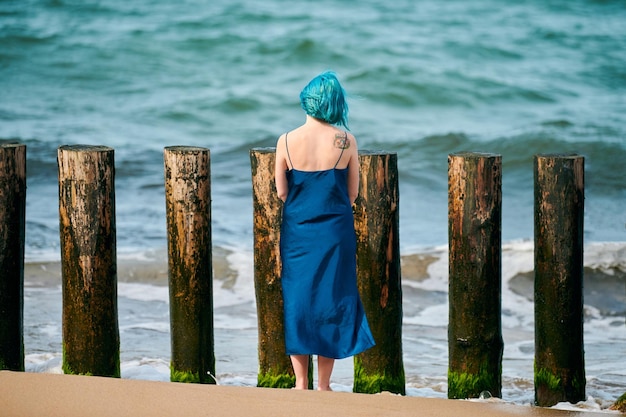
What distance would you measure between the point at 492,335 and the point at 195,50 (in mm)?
16397

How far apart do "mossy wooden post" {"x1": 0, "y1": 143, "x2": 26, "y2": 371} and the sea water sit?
0.87 meters

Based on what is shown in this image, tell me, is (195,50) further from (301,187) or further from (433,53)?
(301,187)

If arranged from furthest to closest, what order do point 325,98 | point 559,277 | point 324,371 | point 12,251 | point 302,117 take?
1. point 302,117
2. point 12,251
3. point 559,277
4. point 324,371
5. point 325,98

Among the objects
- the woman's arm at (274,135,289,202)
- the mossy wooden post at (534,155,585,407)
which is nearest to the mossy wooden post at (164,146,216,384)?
the woman's arm at (274,135,289,202)

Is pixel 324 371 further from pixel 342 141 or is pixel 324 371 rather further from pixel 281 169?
pixel 342 141

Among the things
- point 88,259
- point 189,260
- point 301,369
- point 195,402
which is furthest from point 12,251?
point 301,369

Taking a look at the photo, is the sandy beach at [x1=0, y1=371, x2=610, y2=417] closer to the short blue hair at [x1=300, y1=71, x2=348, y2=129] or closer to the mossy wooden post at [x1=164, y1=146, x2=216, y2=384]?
the mossy wooden post at [x1=164, y1=146, x2=216, y2=384]

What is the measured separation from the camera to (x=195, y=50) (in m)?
20.2

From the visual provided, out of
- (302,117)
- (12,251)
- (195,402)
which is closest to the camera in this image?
(195,402)

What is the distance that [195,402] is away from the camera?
12.8 ft

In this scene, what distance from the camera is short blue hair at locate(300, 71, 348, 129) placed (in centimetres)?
408

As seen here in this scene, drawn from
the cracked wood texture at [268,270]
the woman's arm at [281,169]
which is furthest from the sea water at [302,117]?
the woman's arm at [281,169]

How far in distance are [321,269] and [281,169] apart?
0.45 meters

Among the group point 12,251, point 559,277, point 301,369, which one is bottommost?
point 301,369
